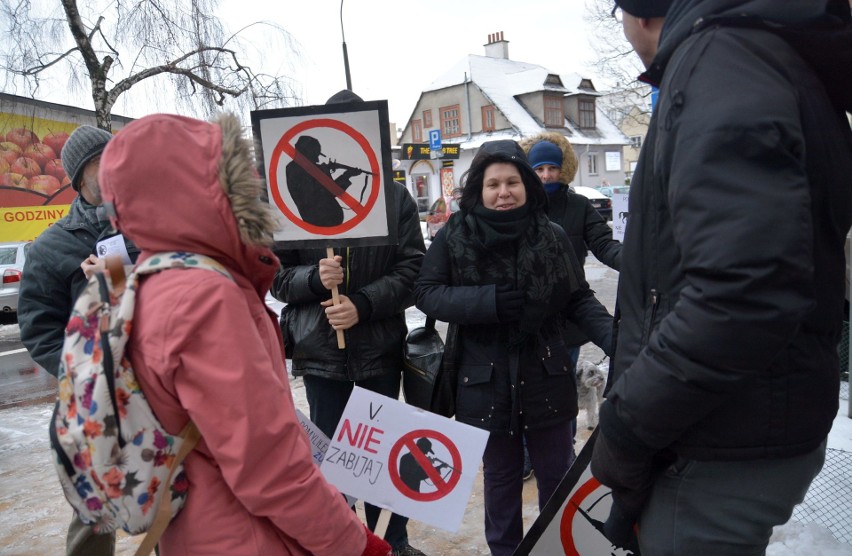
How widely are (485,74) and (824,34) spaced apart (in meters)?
43.8

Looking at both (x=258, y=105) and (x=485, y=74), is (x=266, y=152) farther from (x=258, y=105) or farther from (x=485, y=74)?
(x=485, y=74)

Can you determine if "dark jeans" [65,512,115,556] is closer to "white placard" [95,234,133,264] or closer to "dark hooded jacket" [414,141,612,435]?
"white placard" [95,234,133,264]

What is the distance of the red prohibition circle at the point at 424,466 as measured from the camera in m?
2.40

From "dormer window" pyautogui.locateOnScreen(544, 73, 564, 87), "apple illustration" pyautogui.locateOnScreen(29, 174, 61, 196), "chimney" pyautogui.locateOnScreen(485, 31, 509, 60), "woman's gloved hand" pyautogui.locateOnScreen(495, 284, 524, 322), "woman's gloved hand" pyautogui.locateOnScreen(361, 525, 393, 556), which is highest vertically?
"chimney" pyautogui.locateOnScreen(485, 31, 509, 60)

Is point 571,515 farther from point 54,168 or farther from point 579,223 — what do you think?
point 54,168

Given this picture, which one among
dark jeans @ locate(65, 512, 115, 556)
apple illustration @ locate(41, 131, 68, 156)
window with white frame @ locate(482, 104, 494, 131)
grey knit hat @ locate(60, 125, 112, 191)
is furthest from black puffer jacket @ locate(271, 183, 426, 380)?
window with white frame @ locate(482, 104, 494, 131)

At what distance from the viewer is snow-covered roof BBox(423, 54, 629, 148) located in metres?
39.8

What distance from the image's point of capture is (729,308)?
1.17 meters

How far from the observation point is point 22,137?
16.4m

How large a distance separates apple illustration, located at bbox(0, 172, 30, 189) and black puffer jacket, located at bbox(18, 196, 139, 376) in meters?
16.3

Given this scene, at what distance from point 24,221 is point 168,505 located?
Answer: 18025 mm

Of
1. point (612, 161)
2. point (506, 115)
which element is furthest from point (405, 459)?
point (612, 161)

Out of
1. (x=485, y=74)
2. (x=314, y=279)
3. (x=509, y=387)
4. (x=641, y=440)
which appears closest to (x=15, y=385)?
(x=314, y=279)

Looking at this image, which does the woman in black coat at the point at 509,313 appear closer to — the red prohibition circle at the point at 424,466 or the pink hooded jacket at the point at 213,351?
the red prohibition circle at the point at 424,466
